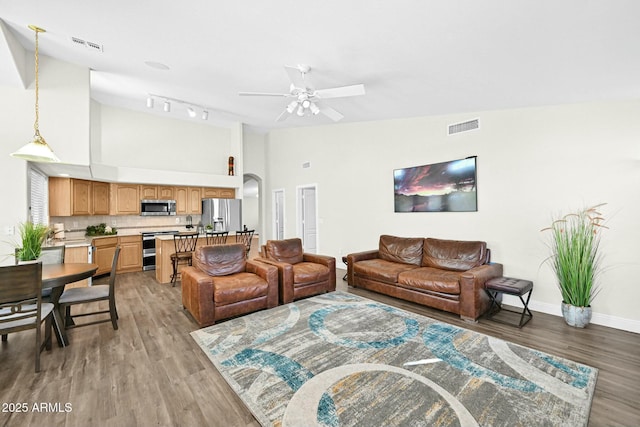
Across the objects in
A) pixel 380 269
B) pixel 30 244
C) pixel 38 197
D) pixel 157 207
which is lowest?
pixel 380 269

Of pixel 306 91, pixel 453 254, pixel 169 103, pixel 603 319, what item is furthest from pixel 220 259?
pixel 603 319

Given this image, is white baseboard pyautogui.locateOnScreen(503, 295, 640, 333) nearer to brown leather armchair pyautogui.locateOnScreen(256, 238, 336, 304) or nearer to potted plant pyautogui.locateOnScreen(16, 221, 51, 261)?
brown leather armchair pyautogui.locateOnScreen(256, 238, 336, 304)

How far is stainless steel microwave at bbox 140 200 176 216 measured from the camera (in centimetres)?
639

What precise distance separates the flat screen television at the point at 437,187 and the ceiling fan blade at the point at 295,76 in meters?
2.65

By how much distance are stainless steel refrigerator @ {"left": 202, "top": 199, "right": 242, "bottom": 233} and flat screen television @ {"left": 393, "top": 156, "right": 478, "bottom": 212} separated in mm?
4420

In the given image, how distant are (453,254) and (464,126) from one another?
2042 millimetres

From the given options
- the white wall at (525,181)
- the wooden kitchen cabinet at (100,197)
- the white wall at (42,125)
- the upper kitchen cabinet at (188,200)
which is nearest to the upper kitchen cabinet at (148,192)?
the upper kitchen cabinet at (188,200)

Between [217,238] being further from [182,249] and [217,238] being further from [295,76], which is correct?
[295,76]

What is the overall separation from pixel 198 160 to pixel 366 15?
20.1 feet

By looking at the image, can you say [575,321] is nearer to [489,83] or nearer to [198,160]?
[489,83]

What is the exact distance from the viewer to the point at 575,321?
309 centimetres

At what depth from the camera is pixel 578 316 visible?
307 centimetres

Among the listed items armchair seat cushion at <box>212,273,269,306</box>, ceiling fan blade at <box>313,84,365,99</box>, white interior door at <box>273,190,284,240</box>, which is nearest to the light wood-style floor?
armchair seat cushion at <box>212,273,269,306</box>

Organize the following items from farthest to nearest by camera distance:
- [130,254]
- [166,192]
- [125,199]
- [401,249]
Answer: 1. [166,192]
2. [125,199]
3. [130,254]
4. [401,249]
